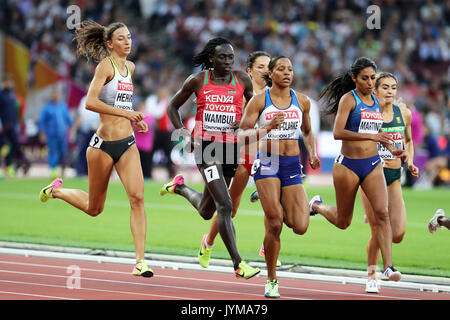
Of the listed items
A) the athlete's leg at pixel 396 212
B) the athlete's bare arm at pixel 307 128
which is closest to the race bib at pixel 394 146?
the athlete's leg at pixel 396 212

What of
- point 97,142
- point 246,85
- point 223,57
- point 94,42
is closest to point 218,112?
point 246,85

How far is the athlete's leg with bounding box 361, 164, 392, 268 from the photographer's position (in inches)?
373

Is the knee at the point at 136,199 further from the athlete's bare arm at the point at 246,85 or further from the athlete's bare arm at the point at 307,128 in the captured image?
the athlete's bare arm at the point at 307,128

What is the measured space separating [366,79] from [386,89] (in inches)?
43.3

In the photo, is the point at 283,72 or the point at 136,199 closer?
the point at 283,72

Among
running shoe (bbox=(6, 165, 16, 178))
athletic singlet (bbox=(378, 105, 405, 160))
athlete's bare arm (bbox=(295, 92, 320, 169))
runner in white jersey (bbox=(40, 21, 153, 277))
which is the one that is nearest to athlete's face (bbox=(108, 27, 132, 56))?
runner in white jersey (bbox=(40, 21, 153, 277))

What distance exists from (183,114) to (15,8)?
433 inches

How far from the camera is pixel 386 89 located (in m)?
10.8

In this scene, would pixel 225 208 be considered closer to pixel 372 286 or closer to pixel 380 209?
pixel 380 209

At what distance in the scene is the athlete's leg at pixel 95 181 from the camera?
10109 mm

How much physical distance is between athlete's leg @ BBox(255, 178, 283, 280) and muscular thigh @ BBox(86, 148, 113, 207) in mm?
1870

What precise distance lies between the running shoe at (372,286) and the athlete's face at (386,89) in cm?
247

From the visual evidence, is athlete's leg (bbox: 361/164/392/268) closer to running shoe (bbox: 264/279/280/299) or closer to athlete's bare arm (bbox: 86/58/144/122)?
running shoe (bbox: 264/279/280/299)

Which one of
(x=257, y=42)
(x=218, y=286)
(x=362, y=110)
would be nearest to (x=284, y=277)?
(x=218, y=286)
